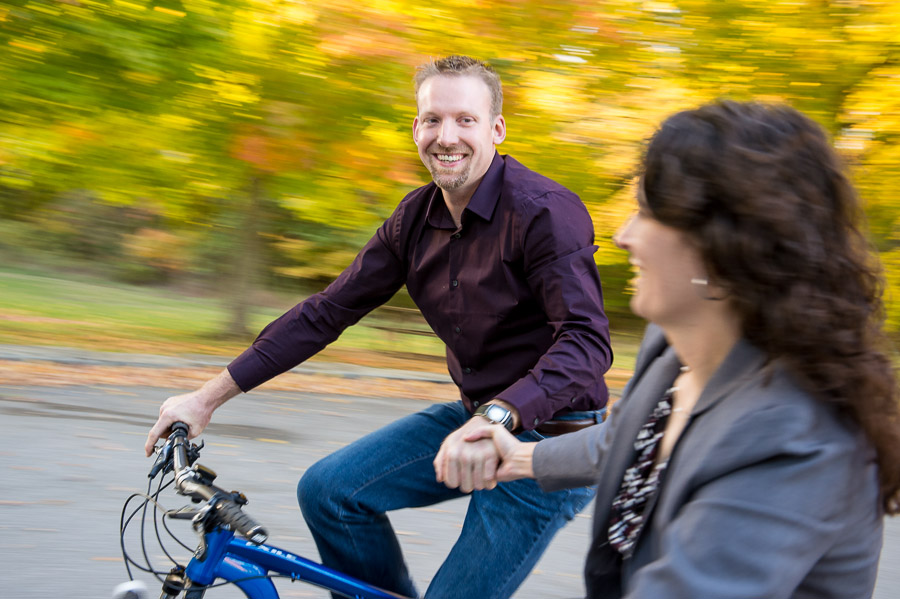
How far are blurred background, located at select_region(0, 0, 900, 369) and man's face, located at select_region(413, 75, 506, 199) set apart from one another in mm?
5572

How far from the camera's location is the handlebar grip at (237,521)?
225 cm

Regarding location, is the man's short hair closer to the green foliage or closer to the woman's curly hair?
the woman's curly hair

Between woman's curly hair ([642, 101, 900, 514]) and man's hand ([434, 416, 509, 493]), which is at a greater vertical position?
woman's curly hair ([642, 101, 900, 514])

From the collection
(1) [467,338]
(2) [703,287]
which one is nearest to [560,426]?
(1) [467,338]

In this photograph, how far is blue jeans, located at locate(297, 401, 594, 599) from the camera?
2.51m

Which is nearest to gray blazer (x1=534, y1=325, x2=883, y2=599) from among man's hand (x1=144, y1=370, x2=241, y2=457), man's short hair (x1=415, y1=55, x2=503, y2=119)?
man's hand (x1=144, y1=370, x2=241, y2=457)

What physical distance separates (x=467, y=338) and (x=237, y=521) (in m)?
0.84

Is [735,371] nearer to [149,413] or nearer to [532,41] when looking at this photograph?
[149,413]

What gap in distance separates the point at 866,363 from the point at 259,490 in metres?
5.29

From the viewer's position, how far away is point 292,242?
14211 millimetres

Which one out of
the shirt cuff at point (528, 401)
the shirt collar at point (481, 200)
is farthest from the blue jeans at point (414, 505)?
the shirt collar at point (481, 200)

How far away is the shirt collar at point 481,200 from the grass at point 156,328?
9.98 meters

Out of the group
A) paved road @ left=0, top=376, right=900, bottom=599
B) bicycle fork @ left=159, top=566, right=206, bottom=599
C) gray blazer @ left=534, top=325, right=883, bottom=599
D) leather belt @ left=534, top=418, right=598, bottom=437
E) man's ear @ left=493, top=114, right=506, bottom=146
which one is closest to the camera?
gray blazer @ left=534, top=325, right=883, bottom=599

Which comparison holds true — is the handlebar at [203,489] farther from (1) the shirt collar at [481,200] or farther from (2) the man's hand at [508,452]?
(1) the shirt collar at [481,200]
